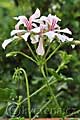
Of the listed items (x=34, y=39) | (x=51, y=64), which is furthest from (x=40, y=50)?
(x=51, y=64)

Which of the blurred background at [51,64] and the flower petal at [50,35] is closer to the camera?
the flower petal at [50,35]

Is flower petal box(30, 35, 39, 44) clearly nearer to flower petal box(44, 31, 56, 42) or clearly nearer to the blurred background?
flower petal box(44, 31, 56, 42)

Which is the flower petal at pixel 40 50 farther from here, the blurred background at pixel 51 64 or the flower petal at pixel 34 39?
the blurred background at pixel 51 64

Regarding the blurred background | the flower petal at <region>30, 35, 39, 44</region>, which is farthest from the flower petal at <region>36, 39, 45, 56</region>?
the blurred background

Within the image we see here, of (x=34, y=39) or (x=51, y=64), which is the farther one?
(x=51, y=64)

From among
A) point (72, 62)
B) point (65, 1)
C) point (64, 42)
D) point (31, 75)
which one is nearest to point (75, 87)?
point (72, 62)

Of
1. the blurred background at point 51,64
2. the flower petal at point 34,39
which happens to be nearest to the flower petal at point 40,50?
the flower petal at point 34,39

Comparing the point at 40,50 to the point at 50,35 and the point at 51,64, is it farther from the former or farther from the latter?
the point at 51,64

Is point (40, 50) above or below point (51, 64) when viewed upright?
below

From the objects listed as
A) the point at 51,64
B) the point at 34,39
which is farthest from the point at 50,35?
the point at 51,64

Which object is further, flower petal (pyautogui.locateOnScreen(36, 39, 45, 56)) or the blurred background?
the blurred background

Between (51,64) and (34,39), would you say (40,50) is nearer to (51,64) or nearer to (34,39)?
(34,39)
